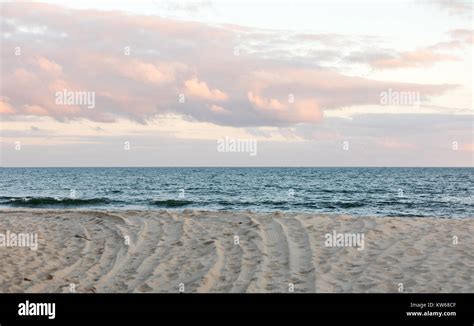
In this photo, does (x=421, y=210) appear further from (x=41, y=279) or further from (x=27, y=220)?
(x=41, y=279)

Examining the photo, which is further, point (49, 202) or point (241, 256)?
point (49, 202)

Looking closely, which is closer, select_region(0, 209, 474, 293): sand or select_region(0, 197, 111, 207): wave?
select_region(0, 209, 474, 293): sand

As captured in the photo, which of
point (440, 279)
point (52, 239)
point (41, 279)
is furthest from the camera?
point (52, 239)

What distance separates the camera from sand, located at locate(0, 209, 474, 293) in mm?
9203

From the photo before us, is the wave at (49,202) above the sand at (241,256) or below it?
below

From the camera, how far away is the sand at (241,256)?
30.2 feet

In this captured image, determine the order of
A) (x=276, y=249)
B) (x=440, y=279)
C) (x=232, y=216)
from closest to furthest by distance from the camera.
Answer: (x=440, y=279)
(x=276, y=249)
(x=232, y=216)

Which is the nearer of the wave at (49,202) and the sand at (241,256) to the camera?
the sand at (241,256)

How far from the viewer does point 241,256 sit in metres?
10.9

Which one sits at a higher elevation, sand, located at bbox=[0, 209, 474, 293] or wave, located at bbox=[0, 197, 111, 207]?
sand, located at bbox=[0, 209, 474, 293]

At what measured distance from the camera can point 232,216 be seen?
15391 millimetres

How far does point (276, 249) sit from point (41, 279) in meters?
5.27

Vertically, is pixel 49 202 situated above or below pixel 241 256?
below
